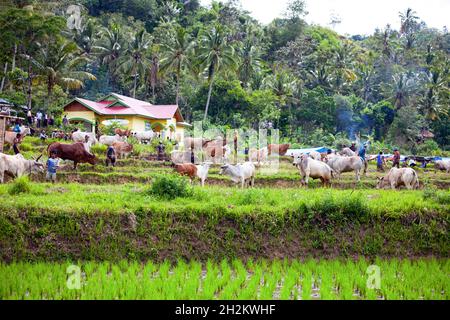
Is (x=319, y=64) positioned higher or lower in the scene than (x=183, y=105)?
higher

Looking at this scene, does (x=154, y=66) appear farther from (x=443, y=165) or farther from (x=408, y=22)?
(x=408, y=22)

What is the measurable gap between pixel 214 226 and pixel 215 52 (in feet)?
102

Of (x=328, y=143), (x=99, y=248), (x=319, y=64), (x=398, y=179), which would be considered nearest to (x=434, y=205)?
(x=398, y=179)

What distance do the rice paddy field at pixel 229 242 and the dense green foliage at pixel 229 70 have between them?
2281cm

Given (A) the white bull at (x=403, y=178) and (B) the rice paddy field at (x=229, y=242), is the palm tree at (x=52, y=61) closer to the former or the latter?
(B) the rice paddy field at (x=229, y=242)

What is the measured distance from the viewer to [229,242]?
12.8 meters

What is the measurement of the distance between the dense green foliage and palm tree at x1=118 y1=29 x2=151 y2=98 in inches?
3.6

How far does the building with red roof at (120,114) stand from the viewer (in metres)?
36.0

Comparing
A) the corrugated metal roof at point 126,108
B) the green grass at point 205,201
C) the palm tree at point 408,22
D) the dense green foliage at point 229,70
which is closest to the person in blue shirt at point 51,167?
the green grass at point 205,201

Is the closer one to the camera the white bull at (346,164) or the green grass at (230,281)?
the green grass at (230,281)

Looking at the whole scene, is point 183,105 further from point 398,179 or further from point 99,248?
point 99,248

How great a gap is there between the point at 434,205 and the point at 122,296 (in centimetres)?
946

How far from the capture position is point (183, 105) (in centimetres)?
5128

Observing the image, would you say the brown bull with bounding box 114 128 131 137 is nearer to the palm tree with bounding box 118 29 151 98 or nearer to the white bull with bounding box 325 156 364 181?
the white bull with bounding box 325 156 364 181
